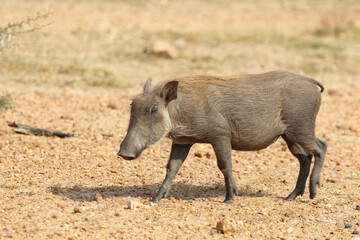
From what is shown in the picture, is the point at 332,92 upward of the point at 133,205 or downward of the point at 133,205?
downward

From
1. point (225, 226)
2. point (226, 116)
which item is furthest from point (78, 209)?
point (226, 116)

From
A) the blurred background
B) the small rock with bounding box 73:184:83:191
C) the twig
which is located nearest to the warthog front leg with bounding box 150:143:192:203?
the small rock with bounding box 73:184:83:191

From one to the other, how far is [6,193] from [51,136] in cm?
243

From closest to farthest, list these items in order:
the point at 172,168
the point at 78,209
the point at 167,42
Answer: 1. the point at 78,209
2. the point at 172,168
3. the point at 167,42

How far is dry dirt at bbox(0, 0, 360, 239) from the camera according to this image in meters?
5.54

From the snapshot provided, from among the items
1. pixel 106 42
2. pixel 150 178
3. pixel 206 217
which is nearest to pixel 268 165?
pixel 150 178

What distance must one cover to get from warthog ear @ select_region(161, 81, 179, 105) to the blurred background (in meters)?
4.96

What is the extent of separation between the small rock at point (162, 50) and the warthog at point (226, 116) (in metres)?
8.99

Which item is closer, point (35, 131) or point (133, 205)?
point (133, 205)

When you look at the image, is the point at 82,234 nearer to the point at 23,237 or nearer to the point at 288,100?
the point at 23,237

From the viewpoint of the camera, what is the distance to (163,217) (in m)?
5.66

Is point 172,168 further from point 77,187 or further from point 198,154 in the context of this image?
point 198,154

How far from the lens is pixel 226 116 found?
622cm

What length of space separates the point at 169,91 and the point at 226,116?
702 mm
